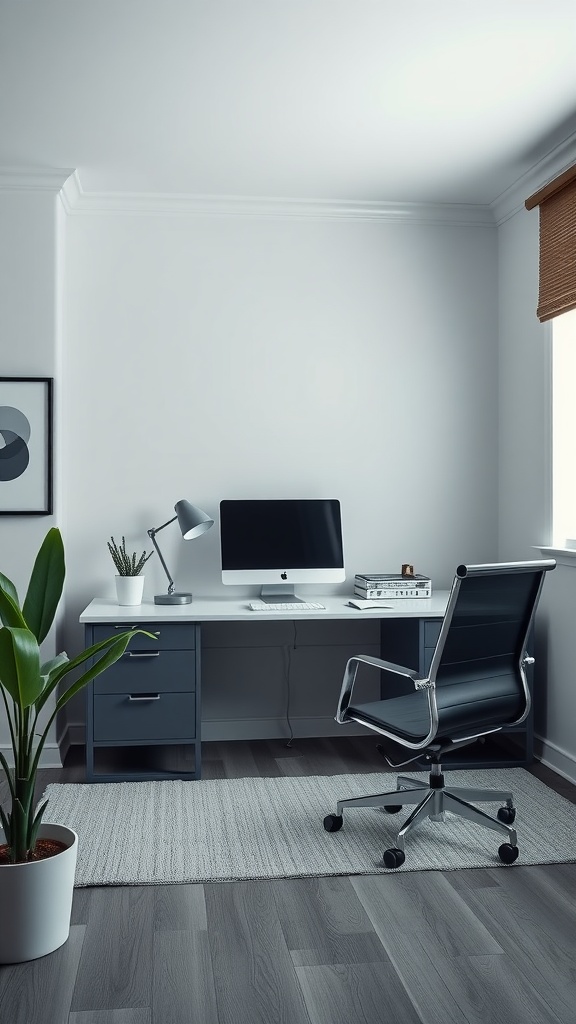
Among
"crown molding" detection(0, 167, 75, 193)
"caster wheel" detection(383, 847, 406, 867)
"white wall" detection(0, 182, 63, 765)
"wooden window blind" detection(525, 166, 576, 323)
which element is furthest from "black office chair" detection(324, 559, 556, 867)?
"crown molding" detection(0, 167, 75, 193)

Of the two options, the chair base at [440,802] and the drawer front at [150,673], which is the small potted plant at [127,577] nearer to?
the drawer front at [150,673]

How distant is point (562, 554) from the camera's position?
12.0ft

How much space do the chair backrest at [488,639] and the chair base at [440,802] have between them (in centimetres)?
31

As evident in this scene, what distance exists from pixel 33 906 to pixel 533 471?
279 cm

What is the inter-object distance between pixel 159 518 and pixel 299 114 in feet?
6.15

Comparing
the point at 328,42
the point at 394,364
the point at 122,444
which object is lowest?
the point at 122,444

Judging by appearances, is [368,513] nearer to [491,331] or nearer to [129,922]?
[491,331]

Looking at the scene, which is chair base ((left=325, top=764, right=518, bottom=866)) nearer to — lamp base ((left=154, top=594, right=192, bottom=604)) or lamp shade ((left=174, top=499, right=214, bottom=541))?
lamp base ((left=154, top=594, right=192, bottom=604))

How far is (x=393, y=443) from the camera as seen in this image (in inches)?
172

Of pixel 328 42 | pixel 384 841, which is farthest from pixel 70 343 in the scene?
pixel 384 841

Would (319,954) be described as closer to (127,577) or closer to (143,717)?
(143,717)

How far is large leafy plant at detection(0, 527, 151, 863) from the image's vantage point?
2.04 metres

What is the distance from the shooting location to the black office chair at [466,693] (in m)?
2.71

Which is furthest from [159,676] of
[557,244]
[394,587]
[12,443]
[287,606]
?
[557,244]
